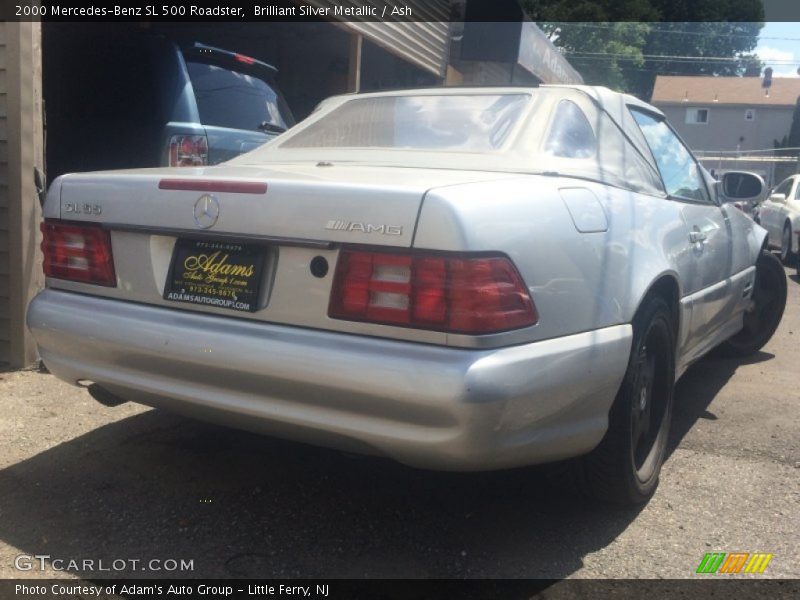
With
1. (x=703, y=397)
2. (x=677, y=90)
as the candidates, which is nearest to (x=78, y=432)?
(x=703, y=397)

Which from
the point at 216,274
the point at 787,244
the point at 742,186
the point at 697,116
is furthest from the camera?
the point at 697,116

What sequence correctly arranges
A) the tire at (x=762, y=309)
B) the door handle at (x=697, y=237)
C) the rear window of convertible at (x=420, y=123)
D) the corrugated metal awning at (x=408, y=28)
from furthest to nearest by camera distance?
the corrugated metal awning at (x=408, y=28)
the tire at (x=762, y=309)
the door handle at (x=697, y=237)
the rear window of convertible at (x=420, y=123)

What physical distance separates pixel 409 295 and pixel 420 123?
55.7 inches

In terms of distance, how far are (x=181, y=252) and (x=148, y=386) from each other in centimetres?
45

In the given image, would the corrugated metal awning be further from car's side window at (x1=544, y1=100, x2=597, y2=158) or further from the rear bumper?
the rear bumper

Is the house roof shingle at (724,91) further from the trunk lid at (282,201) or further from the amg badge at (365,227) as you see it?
the amg badge at (365,227)

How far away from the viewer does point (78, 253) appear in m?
3.00

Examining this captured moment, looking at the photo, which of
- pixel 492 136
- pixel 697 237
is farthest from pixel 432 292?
pixel 697 237

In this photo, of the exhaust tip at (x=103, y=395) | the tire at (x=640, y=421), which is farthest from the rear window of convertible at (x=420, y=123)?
the exhaust tip at (x=103, y=395)

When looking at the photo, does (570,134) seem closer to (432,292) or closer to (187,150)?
(432,292)

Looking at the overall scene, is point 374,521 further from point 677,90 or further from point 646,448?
point 677,90

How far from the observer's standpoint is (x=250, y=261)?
8.63 feet

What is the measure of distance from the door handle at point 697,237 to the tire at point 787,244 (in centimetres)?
943

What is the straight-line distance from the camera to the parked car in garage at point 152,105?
5.30 m
